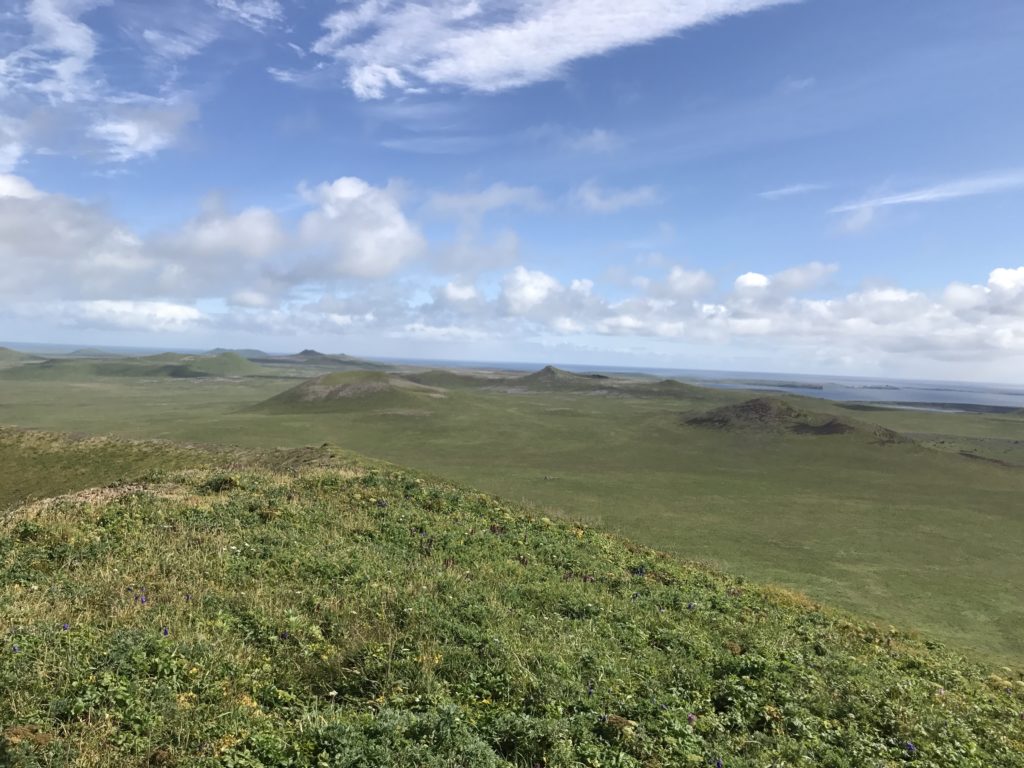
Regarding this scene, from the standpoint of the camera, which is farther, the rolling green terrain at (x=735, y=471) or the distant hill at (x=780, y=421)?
the distant hill at (x=780, y=421)

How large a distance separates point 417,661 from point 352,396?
320 feet

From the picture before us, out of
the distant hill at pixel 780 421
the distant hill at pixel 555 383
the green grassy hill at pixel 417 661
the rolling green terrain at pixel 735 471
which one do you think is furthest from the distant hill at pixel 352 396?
the green grassy hill at pixel 417 661

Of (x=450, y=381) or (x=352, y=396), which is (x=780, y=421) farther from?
(x=450, y=381)

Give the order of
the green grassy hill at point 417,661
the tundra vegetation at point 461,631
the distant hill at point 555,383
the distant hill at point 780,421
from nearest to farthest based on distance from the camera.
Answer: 1. the green grassy hill at point 417,661
2. the tundra vegetation at point 461,631
3. the distant hill at point 780,421
4. the distant hill at point 555,383

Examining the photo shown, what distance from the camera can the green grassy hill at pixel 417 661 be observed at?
23.4ft

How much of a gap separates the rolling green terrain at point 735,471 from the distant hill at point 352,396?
1.61 feet

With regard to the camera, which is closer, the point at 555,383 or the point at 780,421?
the point at 780,421

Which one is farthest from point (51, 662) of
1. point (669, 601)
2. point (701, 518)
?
point (701, 518)

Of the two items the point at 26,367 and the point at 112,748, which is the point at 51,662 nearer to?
the point at 112,748

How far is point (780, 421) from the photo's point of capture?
275ft

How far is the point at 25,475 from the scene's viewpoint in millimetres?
34812

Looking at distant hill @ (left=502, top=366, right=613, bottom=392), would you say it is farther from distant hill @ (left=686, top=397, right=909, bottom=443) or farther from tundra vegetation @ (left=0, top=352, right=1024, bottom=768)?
tundra vegetation @ (left=0, top=352, right=1024, bottom=768)

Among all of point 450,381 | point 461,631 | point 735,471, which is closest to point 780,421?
point 735,471

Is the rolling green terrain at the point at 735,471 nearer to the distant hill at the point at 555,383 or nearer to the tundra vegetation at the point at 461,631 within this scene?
the tundra vegetation at the point at 461,631
